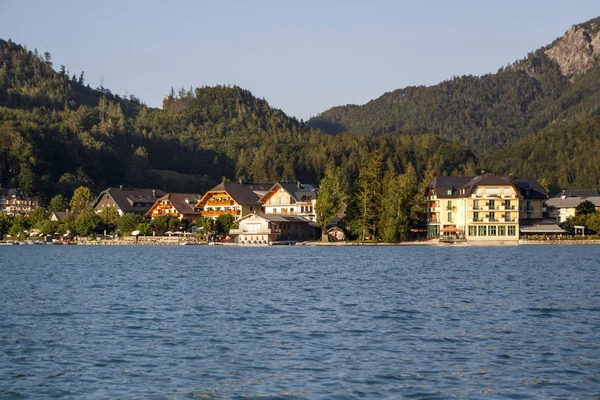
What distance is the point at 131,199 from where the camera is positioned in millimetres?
128250

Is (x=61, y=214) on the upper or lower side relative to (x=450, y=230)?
upper

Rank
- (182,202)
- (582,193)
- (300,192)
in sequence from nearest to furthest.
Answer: (300,192)
(182,202)
(582,193)

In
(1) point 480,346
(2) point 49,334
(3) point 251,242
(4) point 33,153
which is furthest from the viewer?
(4) point 33,153

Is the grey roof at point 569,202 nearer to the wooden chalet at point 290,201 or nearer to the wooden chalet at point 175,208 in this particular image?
the wooden chalet at point 290,201

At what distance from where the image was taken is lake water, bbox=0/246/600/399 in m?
16.1

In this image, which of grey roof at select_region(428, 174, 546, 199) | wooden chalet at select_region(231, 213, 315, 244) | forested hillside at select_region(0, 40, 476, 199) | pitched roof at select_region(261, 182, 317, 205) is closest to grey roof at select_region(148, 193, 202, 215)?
pitched roof at select_region(261, 182, 317, 205)

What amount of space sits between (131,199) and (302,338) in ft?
362

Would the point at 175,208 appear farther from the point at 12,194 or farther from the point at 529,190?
the point at 529,190

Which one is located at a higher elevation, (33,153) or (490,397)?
(33,153)

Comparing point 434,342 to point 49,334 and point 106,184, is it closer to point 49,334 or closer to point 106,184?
point 49,334

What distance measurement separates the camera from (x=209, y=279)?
40.8m

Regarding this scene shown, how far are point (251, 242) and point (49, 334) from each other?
7233cm

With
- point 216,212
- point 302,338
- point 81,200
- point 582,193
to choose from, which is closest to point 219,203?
point 216,212

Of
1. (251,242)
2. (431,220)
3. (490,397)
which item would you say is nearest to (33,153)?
Answer: (251,242)
